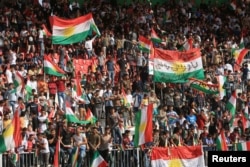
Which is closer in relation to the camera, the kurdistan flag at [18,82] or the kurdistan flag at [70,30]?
the kurdistan flag at [18,82]

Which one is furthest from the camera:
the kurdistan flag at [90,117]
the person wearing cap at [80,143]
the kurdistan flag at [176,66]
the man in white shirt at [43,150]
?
Result: the kurdistan flag at [176,66]

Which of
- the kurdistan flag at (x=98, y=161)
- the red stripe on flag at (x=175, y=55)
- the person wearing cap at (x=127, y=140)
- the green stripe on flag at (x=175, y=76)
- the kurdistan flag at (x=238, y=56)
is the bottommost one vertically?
the kurdistan flag at (x=98, y=161)

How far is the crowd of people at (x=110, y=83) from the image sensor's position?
85.4 ft

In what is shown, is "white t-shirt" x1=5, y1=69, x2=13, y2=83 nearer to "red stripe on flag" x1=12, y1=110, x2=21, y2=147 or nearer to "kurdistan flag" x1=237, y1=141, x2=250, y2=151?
"red stripe on flag" x1=12, y1=110, x2=21, y2=147

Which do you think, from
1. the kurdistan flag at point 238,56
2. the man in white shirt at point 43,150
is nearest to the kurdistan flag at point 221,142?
the man in white shirt at point 43,150

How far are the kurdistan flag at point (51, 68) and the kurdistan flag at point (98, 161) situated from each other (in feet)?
19.0

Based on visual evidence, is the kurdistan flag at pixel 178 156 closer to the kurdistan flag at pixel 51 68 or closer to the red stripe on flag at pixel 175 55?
the red stripe on flag at pixel 175 55

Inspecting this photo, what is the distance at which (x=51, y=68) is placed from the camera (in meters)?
29.8

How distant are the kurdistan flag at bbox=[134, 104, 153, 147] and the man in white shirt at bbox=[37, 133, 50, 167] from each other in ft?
8.74

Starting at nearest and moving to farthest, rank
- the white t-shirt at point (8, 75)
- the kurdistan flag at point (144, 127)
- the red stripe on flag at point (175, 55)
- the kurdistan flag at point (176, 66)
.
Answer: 1. the kurdistan flag at point (144, 127)
2. the white t-shirt at point (8, 75)
3. the kurdistan flag at point (176, 66)
4. the red stripe on flag at point (175, 55)

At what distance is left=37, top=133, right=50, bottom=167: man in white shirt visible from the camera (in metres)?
24.3

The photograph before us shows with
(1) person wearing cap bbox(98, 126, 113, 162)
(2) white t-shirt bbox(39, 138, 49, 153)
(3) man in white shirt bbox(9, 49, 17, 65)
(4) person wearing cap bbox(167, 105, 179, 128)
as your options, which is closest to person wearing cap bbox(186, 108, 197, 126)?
(4) person wearing cap bbox(167, 105, 179, 128)

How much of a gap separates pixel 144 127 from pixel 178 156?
1.25 metres

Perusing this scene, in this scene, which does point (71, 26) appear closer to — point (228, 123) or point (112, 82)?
point (112, 82)
